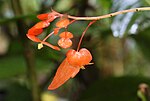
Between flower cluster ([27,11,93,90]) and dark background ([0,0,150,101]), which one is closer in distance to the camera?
flower cluster ([27,11,93,90])

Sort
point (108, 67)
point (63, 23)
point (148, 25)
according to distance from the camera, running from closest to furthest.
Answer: point (63, 23), point (148, 25), point (108, 67)

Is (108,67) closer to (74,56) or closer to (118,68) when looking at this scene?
(118,68)

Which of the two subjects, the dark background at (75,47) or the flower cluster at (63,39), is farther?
the dark background at (75,47)

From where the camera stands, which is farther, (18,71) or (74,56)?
(18,71)

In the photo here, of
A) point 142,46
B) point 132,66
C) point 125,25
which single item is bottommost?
point 132,66

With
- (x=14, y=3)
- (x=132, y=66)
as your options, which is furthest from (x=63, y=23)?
(x=132, y=66)

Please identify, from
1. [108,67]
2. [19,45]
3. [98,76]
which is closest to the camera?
[19,45]

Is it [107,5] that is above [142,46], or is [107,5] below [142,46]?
above

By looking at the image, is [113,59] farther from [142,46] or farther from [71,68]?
[71,68]

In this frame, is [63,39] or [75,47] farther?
[75,47]

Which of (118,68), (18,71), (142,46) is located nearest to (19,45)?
(18,71)
